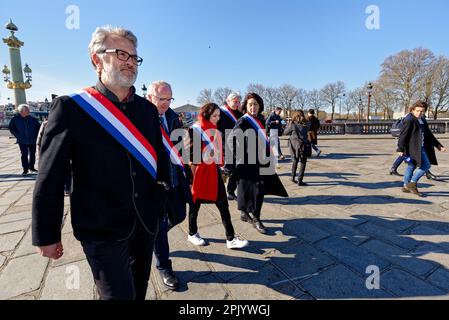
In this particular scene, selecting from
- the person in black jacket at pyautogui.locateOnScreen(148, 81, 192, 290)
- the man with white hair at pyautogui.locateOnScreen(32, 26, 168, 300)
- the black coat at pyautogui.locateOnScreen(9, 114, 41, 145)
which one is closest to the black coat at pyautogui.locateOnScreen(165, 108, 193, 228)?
the person in black jacket at pyautogui.locateOnScreen(148, 81, 192, 290)

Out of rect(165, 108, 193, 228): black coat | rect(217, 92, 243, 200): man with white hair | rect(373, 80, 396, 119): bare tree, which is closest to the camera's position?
rect(165, 108, 193, 228): black coat

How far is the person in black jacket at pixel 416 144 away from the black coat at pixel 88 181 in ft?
18.2

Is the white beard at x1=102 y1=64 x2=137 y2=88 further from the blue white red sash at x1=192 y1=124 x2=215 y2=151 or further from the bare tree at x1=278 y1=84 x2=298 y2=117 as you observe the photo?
the bare tree at x1=278 y1=84 x2=298 y2=117

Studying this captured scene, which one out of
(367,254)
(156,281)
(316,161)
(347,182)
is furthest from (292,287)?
(316,161)

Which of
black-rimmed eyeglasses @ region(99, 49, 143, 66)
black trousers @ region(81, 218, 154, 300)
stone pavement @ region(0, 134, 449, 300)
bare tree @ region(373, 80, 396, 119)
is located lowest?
stone pavement @ region(0, 134, 449, 300)

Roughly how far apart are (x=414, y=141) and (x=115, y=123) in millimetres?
5766

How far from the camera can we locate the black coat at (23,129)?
694 cm

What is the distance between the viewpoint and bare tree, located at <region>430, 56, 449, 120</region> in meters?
34.5

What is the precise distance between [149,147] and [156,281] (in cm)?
153

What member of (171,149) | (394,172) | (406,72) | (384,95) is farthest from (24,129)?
(384,95)

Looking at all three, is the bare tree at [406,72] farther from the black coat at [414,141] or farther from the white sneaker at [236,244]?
the white sneaker at [236,244]

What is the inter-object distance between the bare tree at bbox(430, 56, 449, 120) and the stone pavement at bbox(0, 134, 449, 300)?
139 feet

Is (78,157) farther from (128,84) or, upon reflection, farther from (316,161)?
(316,161)

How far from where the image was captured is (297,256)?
2793mm
